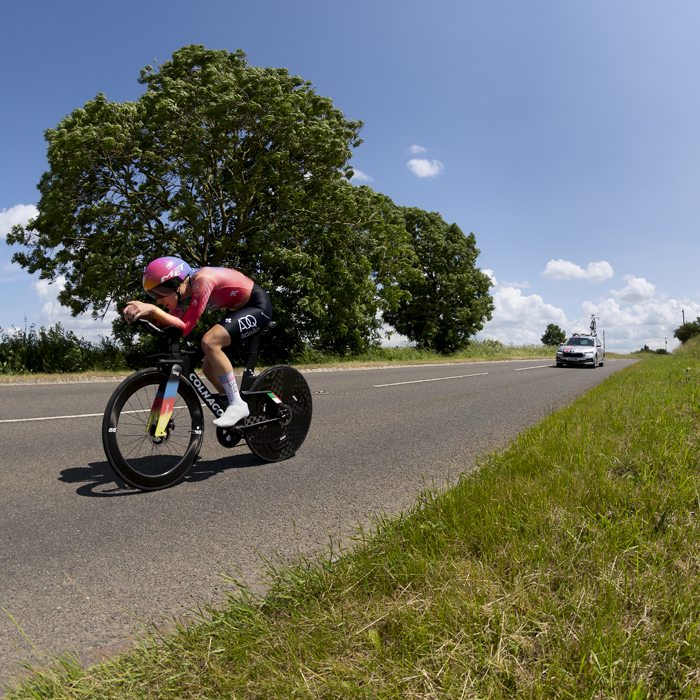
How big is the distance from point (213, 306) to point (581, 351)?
23.7 m

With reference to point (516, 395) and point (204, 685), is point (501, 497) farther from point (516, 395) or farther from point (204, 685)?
point (516, 395)

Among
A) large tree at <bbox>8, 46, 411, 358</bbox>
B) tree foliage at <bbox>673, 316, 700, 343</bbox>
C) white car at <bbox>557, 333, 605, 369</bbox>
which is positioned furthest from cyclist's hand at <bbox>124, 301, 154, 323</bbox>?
tree foliage at <bbox>673, 316, 700, 343</bbox>

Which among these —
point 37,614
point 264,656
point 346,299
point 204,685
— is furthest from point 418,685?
point 346,299

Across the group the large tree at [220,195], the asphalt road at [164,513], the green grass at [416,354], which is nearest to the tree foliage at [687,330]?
the green grass at [416,354]

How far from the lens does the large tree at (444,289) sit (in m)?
43.2

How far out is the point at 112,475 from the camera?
4438 mm

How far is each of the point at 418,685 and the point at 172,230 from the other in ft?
68.3

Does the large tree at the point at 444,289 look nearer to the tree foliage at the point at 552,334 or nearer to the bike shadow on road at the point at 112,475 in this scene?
the bike shadow on road at the point at 112,475

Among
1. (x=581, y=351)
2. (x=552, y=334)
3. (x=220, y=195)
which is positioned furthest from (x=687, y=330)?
(x=220, y=195)

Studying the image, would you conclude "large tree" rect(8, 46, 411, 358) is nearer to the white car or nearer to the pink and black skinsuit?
the white car

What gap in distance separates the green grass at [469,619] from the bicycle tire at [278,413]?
2216 mm

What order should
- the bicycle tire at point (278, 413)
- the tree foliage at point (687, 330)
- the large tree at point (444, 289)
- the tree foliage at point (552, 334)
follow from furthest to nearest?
1. the tree foliage at point (552, 334)
2. the tree foliage at point (687, 330)
3. the large tree at point (444, 289)
4. the bicycle tire at point (278, 413)

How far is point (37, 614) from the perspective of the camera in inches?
90.0

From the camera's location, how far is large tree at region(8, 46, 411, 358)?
18219 millimetres
